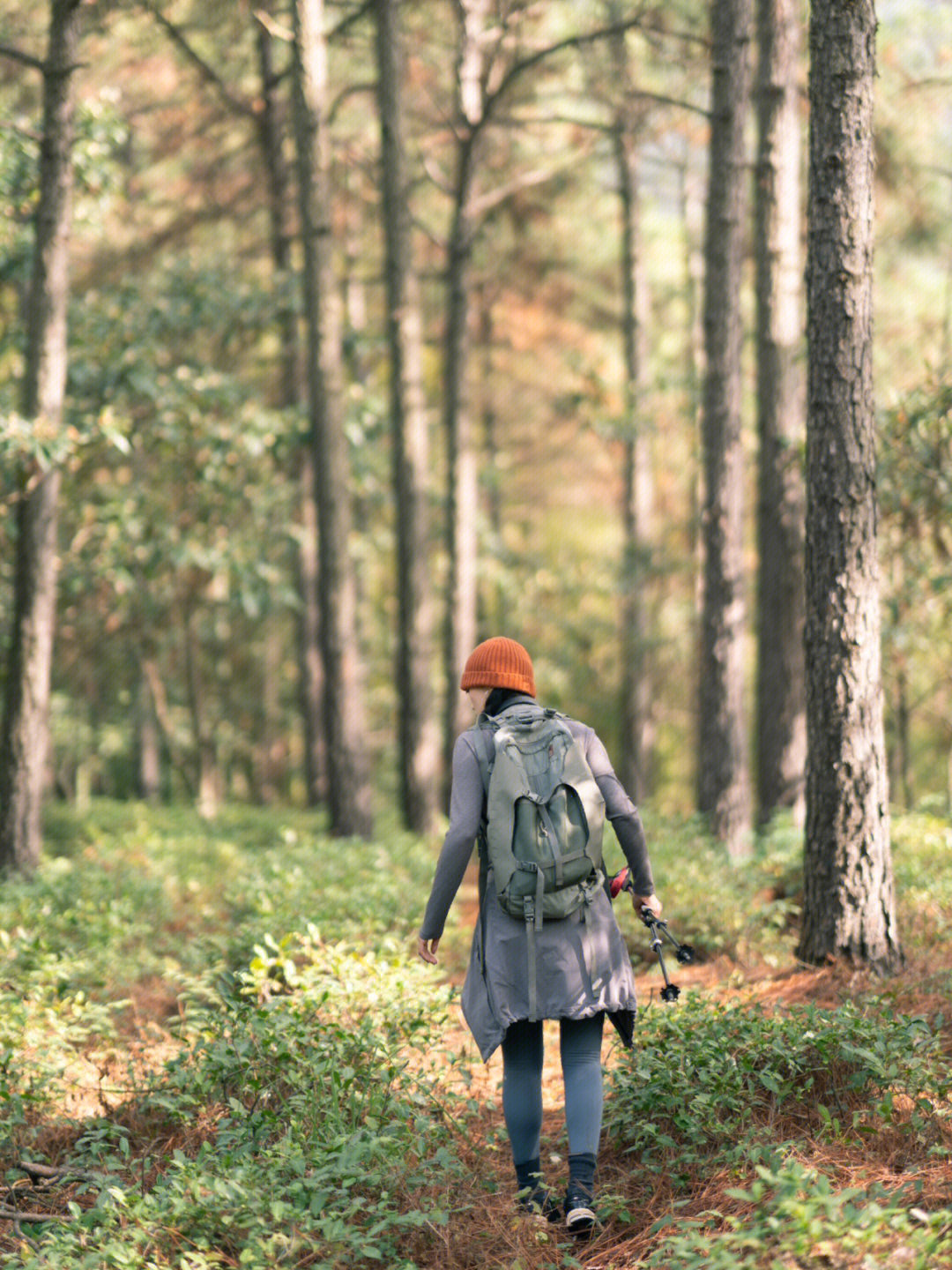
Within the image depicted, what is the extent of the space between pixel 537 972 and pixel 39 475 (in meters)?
7.07

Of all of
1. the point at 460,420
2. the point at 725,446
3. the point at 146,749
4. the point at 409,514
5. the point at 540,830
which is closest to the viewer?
the point at 540,830

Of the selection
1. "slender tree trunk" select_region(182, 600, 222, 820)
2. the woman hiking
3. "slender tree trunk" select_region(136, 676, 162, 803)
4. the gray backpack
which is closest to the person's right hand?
the woman hiking

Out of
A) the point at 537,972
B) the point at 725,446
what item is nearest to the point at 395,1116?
the point at 537,972

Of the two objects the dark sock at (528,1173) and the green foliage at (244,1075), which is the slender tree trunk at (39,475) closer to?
the green foliage at (244,1075)

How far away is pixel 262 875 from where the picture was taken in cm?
917

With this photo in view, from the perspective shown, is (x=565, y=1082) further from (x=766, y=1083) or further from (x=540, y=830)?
(x=540, y=830)

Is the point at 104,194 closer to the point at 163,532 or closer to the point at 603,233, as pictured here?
the point at 163,532

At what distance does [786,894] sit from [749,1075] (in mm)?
3684

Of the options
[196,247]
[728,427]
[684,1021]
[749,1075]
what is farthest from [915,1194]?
[196,247]

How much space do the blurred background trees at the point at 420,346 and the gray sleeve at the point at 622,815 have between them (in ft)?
15.3

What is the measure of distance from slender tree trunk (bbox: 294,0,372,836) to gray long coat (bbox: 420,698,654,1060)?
837 centimetres

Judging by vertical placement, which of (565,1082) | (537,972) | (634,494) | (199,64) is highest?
(199,64)

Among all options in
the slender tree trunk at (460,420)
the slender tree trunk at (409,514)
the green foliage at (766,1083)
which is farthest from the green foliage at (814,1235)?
the slender tree trunk at (460,420)

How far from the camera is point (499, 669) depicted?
4375 millimetres
